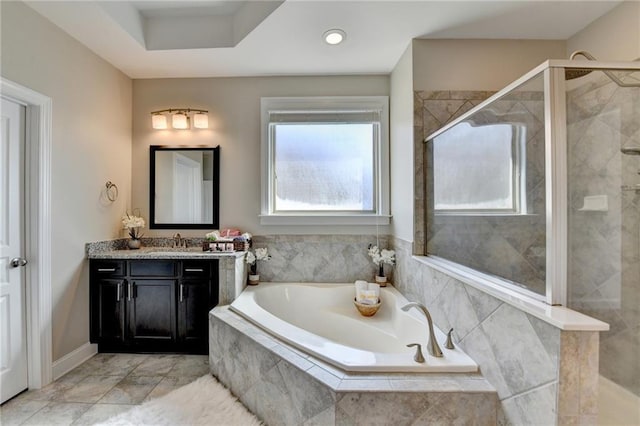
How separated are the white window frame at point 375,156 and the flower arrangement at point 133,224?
45.4 inches

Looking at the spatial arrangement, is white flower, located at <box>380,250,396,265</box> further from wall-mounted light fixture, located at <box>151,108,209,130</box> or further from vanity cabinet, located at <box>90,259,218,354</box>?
wall-mounted light fixture, located at <box>151,108,209,130</box>

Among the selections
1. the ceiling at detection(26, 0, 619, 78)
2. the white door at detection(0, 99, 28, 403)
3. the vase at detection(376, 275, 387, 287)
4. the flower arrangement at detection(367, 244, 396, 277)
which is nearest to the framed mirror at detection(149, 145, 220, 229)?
the ceiling at detection(26, 0, 619, 78)

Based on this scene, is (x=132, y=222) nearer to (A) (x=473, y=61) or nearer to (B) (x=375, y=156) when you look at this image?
(B) (x=375, y=156)

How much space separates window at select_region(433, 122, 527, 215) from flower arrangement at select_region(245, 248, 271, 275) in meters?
1.60

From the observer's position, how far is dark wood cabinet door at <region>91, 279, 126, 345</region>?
240 cm

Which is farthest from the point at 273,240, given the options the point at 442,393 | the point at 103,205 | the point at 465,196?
the point at 442,393

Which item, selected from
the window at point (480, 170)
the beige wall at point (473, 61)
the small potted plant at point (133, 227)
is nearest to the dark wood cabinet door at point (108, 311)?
the small potted plant at point (133, 227)

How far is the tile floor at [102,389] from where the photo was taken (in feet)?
5.63

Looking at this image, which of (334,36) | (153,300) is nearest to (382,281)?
(153,300)

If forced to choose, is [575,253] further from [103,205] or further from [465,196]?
[103,205]

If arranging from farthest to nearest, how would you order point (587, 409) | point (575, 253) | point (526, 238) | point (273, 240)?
point (273, 240) → point (526, 238) → point (575, 253) → point (587, 409)

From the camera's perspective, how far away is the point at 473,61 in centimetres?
222

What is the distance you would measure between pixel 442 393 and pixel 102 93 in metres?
3.34

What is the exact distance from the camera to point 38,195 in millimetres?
1958
